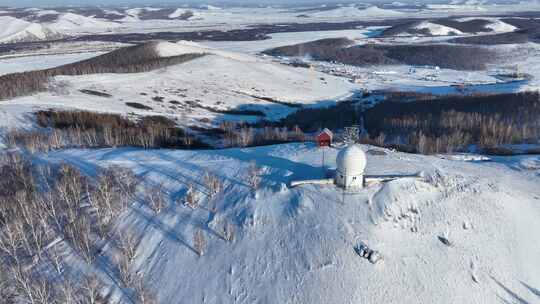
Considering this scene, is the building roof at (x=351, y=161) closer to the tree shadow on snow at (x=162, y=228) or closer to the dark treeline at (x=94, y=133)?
the tree shadow on snow at (x=162, y=228)

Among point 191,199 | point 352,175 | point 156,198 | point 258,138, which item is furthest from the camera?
point 258,138

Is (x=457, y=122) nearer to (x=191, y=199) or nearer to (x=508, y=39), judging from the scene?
(x=191, y=199)

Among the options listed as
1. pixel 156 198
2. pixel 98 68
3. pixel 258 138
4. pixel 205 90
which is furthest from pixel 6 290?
pixel 98 68

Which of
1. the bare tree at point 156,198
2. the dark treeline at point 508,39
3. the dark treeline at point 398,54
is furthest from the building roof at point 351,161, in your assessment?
the dark treeline at point 508,39

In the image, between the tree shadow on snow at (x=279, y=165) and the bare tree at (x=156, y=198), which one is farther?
the tree shadow on snow at (x=279, y=165)

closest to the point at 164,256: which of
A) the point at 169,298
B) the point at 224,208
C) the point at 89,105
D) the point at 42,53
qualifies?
the point at 169,298

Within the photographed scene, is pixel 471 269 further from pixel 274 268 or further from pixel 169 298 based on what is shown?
pixel 169 298
